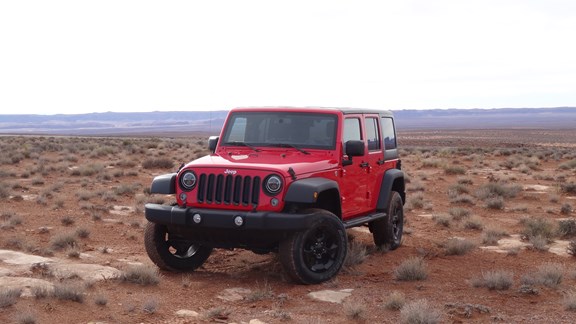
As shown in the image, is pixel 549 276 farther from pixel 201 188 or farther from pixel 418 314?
pixel 201 188

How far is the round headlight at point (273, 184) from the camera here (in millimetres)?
8109

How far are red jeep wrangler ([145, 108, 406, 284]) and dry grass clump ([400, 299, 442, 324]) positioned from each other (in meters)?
1.65

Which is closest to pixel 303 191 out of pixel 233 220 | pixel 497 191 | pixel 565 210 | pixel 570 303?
pixel 233 220

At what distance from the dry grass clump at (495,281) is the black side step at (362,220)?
1800 millimetres

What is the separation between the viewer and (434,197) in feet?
62.2

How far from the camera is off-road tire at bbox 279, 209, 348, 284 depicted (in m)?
8.17

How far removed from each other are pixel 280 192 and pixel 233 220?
2.15 ft

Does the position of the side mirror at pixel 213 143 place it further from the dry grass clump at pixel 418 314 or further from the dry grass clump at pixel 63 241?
the dry grass clump at pixel 418 314

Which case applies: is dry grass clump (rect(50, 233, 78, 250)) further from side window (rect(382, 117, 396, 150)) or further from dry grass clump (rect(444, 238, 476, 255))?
dry grass clump (rect(444, 238, 476, 255))

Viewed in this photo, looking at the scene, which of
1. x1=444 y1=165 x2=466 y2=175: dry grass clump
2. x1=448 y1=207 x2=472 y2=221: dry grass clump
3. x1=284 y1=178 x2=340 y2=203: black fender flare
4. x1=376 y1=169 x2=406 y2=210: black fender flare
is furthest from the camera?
x1=444 y1=165 x2=466 y2=175: dry grass clump

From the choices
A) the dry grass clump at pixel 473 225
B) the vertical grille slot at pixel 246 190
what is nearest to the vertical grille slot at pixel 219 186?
the vertical grille slot at pixel 246 190

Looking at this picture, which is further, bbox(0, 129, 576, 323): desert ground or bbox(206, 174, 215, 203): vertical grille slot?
bbox(206, 174, 215, 203): vertical grille slot

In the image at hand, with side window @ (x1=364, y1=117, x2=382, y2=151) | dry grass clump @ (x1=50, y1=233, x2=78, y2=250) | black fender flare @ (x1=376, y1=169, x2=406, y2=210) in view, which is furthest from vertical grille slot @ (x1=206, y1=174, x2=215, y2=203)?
dry grass clump @ (x1=50, y1=233, x2=78, y2=250)

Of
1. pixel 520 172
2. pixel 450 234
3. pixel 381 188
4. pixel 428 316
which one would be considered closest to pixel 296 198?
pixel 428 316
